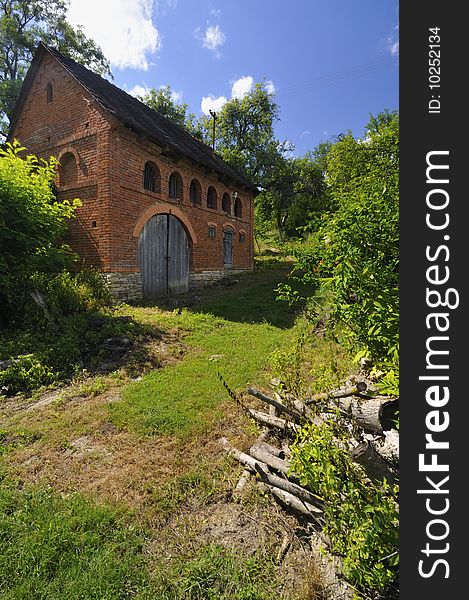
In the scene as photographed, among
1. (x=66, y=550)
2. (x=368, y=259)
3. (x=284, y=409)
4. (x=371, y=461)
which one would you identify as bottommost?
(x=66, y=550)

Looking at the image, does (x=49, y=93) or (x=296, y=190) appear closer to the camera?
(x=49, y=93)

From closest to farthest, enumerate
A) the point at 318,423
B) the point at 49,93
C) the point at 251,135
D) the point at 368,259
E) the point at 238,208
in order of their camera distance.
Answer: the point at 368,259, the point at 318,423, the point at 49,93, the point at 238,208, the point at 251,135

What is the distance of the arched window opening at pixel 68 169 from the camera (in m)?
10.9

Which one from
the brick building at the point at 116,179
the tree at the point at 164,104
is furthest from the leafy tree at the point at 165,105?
the brick building at the point at 116,179

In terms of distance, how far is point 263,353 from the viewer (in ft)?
21.2

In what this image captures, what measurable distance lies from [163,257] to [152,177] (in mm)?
3191

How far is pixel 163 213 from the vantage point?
1227cm

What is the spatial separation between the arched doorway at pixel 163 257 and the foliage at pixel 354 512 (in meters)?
10.2

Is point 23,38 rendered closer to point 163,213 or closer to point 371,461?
point 163,213

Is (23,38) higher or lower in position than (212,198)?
higher

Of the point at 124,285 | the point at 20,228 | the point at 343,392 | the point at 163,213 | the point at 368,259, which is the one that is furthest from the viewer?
the point at 163,213

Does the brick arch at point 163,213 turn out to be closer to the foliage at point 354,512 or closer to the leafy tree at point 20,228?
the leafy tree at point 20,228

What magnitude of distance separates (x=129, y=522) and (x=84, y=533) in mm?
352

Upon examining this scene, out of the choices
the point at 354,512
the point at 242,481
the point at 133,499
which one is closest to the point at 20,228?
the point at 133,499
